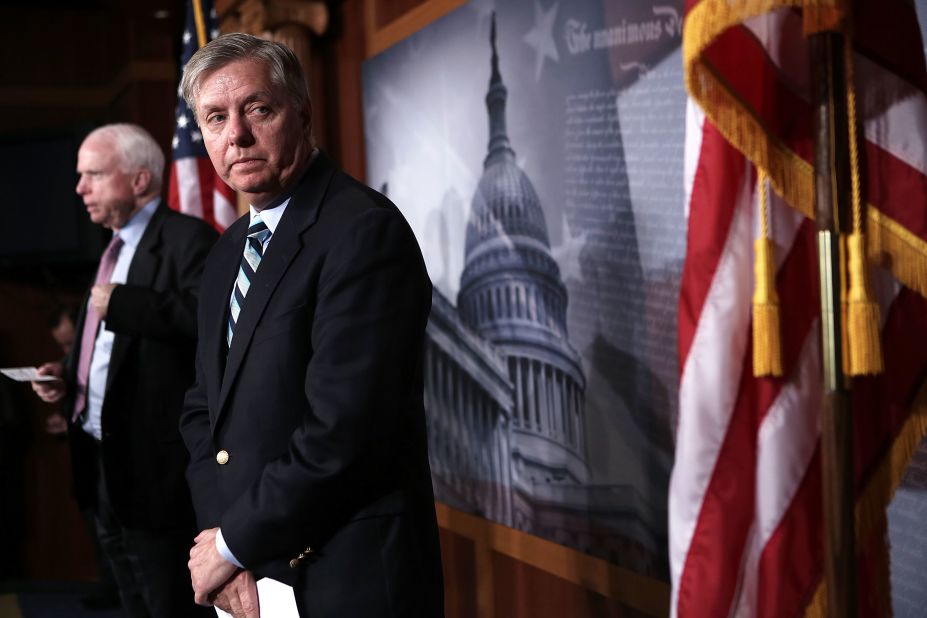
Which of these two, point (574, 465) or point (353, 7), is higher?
point (353, 7)

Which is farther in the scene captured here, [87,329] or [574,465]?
[87,329]

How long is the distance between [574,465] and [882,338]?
1.12m

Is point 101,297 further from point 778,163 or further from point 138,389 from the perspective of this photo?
point 778,163

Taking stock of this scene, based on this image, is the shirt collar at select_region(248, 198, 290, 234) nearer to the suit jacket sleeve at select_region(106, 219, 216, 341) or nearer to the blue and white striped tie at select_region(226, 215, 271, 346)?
the blue and white striped tie at select_region(226, 215, 271, 346)

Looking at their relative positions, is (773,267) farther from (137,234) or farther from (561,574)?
(137,234)

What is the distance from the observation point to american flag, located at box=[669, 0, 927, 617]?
4.75ft

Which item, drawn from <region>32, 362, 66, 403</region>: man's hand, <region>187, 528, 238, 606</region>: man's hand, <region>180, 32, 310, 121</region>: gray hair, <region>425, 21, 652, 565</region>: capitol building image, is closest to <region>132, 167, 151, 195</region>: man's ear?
<region>32, 362, 66, 403</region>: man's hand

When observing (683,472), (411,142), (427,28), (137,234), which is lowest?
(683,472)

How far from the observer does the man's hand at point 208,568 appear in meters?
1.49

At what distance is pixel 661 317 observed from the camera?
86.7 inches

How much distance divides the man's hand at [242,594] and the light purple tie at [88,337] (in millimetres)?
1403

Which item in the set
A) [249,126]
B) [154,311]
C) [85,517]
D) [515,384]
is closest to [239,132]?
[249,126]

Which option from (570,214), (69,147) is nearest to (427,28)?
(570,214)

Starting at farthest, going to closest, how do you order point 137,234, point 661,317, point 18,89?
point 18,89 < point 137,234 < point 661,317
